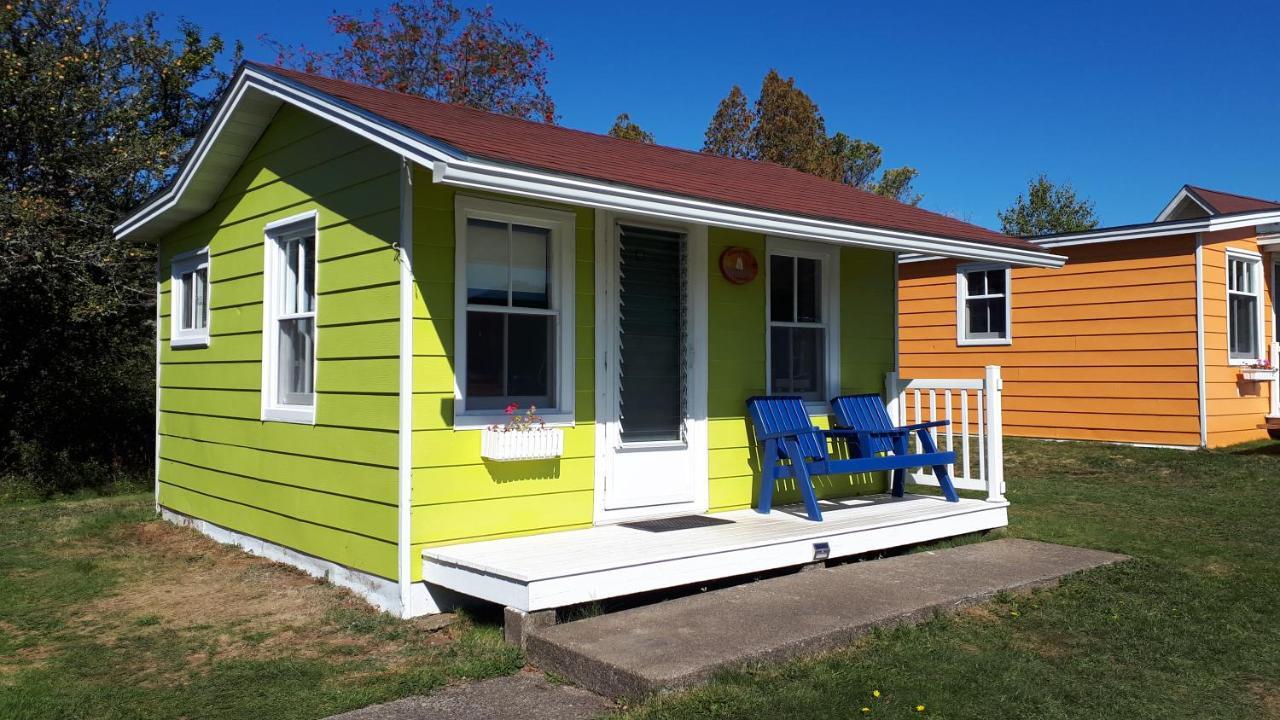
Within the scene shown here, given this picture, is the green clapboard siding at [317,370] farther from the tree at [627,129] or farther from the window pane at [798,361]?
the tree at [627,129]

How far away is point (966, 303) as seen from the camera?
14.2 metres

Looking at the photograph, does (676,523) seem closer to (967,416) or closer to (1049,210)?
(967,416)

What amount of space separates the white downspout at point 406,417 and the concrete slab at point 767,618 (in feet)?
3.40

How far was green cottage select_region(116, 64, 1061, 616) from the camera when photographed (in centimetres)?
546

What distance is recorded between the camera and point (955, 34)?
22.8 m

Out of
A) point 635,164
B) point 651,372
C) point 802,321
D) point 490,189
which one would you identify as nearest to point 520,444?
point 651,372

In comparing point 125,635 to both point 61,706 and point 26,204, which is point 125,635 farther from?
point 26,204

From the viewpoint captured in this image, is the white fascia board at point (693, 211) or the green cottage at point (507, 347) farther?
the green cottage at point (507, 347)

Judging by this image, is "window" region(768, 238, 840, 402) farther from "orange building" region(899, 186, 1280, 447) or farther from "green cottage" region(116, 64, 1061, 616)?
"orange building" region(899, 186, 1280, 447)

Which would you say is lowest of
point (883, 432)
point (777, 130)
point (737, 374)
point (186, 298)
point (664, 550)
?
point (664, 550)

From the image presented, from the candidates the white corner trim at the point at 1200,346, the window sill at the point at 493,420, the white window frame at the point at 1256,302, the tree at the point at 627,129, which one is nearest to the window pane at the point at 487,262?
the window sill at the point at 493,420

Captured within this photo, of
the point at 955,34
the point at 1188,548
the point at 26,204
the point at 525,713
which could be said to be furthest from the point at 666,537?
the point at 955,34

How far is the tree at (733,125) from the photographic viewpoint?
86.5 ft

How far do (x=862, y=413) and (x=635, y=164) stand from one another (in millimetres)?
2577
